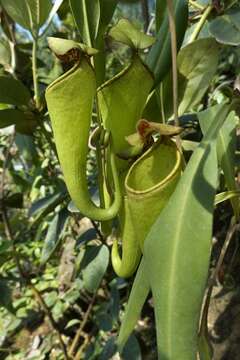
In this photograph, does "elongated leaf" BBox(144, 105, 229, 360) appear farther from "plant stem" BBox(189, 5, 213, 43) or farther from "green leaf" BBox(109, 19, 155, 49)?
"plant stem" BBox(189, 5, 213, 43)

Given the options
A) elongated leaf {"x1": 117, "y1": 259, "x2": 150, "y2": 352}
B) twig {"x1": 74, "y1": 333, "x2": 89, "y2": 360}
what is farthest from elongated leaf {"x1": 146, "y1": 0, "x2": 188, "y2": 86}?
twig {"x1": 74, "y1": 333, "x2": 89, "y2": 360}

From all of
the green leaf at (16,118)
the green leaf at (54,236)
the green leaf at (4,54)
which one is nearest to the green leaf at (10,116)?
the green leaf at (16,118)

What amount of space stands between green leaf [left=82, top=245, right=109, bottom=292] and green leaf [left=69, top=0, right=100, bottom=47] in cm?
75

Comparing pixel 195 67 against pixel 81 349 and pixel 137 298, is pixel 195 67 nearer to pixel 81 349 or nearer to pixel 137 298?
pixel 137 298

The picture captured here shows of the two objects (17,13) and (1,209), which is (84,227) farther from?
(17,13)

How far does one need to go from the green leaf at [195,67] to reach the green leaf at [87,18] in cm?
12

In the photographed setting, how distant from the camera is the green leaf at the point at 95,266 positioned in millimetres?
1239

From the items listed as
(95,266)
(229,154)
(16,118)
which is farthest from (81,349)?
(229,154)

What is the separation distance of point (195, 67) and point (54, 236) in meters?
0.69

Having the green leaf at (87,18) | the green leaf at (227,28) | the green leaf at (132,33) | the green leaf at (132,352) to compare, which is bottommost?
the green leaf at (132,352)

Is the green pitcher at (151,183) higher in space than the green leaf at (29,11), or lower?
lower

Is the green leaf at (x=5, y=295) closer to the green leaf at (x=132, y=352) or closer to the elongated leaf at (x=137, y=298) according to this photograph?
the green leaf at (x=132, y=352)

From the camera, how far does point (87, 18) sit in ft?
1.94

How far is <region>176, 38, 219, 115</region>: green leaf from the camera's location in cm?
64
